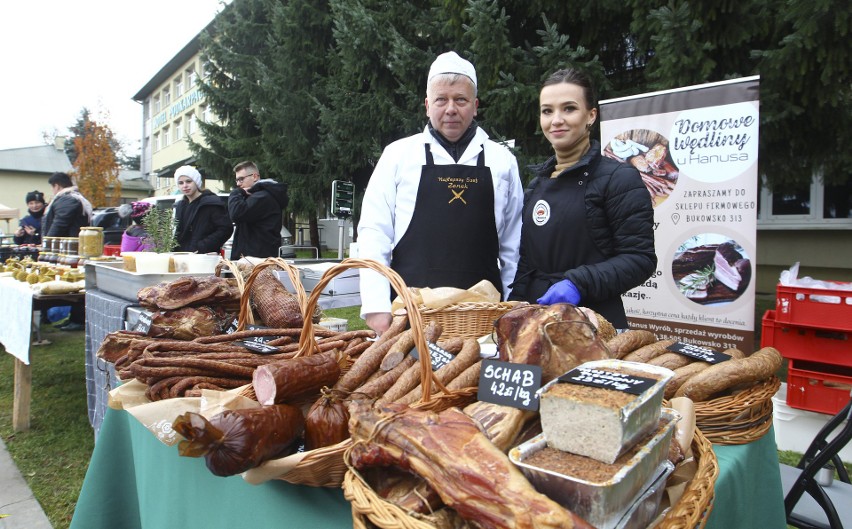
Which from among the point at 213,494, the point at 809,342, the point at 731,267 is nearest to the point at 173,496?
the point at 213,494

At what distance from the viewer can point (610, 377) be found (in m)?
0.91

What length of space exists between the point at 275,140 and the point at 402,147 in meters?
11.3

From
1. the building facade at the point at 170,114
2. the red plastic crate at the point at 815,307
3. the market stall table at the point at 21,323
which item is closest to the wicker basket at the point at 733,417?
the red plastic crate at the point at 815,307

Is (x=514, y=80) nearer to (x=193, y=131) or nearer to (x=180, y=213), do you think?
(x=180, y=213)

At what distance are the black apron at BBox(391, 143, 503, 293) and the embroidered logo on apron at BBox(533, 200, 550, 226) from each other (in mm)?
314

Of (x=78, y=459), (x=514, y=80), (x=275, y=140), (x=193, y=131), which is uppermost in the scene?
(x=193, y=131)

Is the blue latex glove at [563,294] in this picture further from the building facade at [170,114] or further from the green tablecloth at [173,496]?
the building facade at [170,114]

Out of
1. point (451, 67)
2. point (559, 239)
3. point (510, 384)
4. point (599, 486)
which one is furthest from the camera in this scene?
point (451, 67)

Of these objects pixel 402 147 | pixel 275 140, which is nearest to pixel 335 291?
pixel 402 147

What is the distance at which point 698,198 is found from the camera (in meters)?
4.07

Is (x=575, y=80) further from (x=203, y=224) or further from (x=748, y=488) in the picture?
(x=203, y=224)

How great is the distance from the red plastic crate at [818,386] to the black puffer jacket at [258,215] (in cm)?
439

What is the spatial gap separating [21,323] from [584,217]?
406cm

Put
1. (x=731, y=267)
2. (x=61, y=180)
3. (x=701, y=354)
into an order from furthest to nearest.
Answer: (x=61, y=180), (x=731, y=267), (x=701, y=354)
